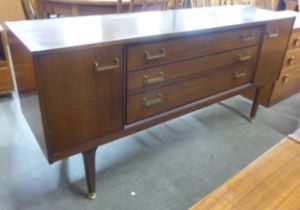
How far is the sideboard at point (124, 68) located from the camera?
103 centimetres

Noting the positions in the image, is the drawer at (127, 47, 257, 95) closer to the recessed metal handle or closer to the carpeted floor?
the recessed metal handle

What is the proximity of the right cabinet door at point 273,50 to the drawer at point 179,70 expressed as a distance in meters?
0.13

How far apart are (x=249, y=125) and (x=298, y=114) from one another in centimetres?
52

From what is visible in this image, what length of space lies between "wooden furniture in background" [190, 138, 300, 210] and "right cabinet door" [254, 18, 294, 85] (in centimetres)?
98

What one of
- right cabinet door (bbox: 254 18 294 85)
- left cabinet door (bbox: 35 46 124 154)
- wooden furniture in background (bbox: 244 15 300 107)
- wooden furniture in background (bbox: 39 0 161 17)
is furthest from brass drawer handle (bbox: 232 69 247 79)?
wooden furniture in background (bbox: 39 0 161 17)

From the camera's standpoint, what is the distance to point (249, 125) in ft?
6.94

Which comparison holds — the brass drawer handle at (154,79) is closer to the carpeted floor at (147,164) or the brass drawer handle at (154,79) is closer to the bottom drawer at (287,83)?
the carpeted floor at (147,164)

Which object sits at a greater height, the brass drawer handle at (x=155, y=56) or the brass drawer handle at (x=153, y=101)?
the brass drawer handle at (x=155, y=56)

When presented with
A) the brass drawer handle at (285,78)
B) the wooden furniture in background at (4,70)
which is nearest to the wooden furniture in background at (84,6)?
the wooden furniture in background at (4,70)

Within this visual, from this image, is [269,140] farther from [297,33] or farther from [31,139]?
[31,139]

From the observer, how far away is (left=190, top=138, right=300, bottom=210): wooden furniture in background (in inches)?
31.7

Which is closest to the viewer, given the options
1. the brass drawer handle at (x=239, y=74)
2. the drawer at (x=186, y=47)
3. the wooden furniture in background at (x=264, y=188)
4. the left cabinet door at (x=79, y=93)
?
the wooden furniture in background at (x=264, y=188)

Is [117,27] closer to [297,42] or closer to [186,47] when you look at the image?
[186,47]

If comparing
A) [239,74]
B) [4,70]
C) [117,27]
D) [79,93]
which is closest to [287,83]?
[239,74]
